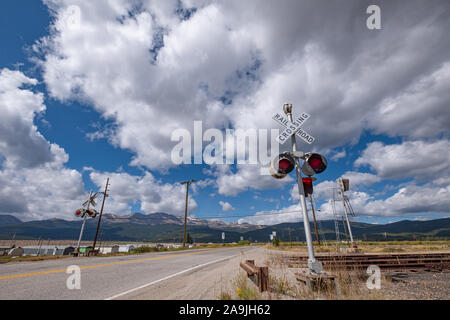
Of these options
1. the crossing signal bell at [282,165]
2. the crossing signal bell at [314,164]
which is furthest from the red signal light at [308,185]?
the crossing signal bell at [282,165]

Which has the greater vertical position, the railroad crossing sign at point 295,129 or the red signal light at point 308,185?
the railroad crossing sign at point 295,129

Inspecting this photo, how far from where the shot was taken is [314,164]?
568 cm

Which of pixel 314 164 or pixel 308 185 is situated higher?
pixel 314 164

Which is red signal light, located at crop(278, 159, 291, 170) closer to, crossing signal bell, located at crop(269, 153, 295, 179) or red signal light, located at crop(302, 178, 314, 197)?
crossing signal bell, located at crop(269, 153, 295, 179)

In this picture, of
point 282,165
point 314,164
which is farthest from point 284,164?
point 314,164

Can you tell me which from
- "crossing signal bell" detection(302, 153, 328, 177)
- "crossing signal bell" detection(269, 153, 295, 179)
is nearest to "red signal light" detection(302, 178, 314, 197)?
"crossing signal bell" detection(302, 153, 328, 177)

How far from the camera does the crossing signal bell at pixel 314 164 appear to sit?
5.64m

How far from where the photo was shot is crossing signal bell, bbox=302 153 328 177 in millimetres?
5637

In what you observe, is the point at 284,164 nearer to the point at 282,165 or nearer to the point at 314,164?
the point at 282,165

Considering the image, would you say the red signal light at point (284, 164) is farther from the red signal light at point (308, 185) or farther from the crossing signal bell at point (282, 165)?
the red signal light at point (308, 185)

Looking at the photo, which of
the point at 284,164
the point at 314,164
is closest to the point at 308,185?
the point at 314,164

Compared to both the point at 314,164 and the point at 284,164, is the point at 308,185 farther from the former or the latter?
the point at 284,164
